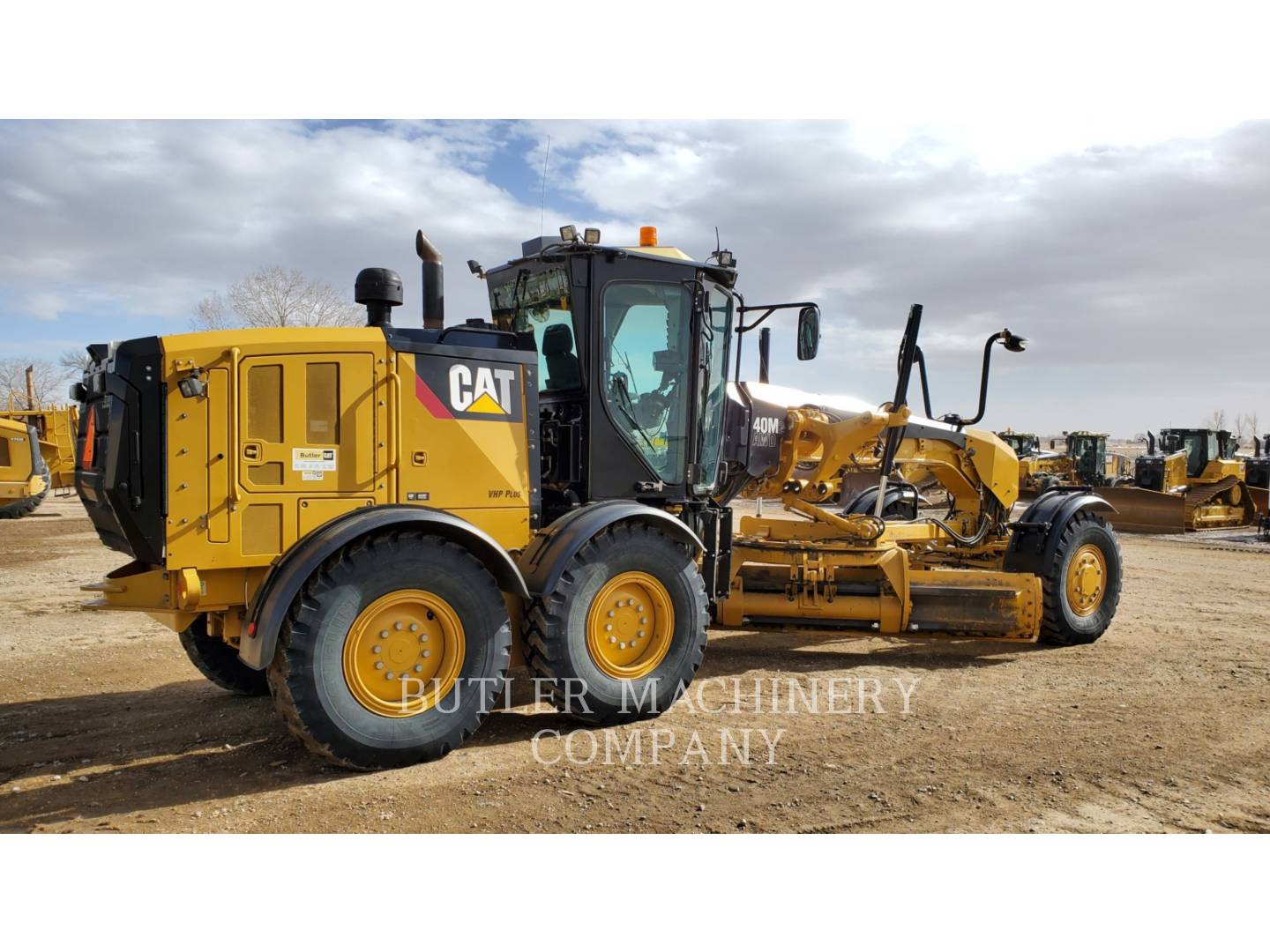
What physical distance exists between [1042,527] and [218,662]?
6.63 m

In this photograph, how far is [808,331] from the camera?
660 centimetres

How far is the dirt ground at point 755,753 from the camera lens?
14.3ft

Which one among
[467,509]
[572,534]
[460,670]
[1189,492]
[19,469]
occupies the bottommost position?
[460,670]

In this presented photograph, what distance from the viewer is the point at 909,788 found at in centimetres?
468

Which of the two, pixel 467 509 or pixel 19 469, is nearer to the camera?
pixel 467 509

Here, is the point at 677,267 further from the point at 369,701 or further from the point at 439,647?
the point at 369,701

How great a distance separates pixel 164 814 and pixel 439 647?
4.82ft

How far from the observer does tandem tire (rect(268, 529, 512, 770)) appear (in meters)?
4.64

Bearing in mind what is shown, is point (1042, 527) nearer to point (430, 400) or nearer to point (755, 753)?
point (755, 753)

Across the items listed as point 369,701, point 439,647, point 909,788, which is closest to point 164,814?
point 369,701

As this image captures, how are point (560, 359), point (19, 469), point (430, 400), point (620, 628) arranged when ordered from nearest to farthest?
point (430, 400) < point (620, 628) < point (560, 359) < point (19, 469)

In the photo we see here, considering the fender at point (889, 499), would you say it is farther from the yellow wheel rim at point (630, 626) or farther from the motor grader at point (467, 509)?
the yellow wheel rim at point (630, 626)

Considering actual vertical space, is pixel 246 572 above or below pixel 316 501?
below

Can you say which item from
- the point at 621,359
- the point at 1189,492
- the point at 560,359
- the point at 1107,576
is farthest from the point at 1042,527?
the point at 1189,492
